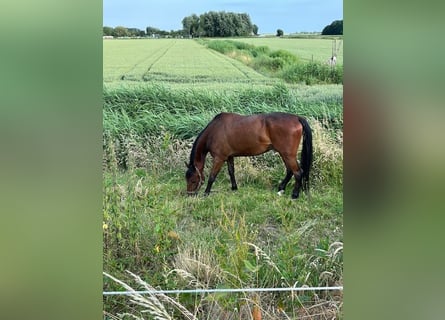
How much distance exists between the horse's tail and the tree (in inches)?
18.8

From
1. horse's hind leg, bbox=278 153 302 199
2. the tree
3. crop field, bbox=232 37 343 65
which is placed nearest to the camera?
the tree

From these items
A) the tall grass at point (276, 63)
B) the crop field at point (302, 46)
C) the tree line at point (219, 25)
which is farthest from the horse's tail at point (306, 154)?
the tree line at point (219, 25)

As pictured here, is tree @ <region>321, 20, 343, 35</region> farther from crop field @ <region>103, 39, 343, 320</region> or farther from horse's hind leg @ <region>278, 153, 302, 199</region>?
horse's hind leg @ <region>278, 153, 302, 199</region>

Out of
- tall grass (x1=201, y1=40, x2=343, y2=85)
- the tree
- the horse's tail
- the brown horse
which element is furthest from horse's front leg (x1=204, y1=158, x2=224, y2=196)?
the tree

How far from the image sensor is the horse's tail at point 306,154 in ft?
9.18

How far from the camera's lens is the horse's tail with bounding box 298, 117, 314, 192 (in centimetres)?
280

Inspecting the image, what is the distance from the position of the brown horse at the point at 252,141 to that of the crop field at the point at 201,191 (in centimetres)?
4

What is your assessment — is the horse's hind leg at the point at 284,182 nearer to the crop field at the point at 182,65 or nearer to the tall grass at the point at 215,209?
the tall grass at the point at 215,209

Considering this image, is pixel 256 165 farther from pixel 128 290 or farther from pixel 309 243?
pixel 128 290

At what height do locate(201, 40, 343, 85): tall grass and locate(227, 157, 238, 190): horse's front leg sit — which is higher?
locate(201, 40, 343, 85): tall grass

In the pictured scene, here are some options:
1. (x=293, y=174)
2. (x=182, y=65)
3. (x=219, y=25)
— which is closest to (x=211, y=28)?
(x=219, y=25)
